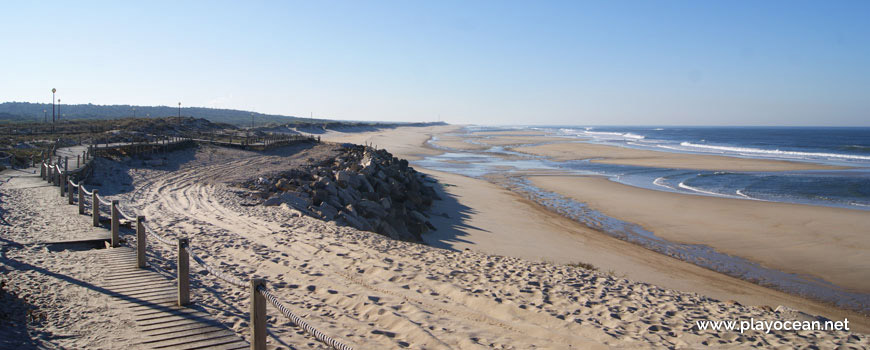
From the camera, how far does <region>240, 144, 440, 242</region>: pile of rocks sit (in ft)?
43.3

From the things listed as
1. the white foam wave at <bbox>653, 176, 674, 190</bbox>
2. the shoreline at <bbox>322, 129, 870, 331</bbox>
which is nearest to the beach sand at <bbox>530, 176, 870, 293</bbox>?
the shoreline at <bbox>322, 129, 870, 331</bbox>

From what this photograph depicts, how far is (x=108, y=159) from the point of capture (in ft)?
69.2

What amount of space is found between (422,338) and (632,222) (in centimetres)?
1434

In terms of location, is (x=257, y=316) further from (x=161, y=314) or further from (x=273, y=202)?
(x=273, y=202)

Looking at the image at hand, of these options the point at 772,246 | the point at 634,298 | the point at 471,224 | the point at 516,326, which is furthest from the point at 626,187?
the point at 516,326

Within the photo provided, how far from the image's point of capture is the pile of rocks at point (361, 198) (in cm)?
1320

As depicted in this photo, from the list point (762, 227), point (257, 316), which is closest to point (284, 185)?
point (257, 316)

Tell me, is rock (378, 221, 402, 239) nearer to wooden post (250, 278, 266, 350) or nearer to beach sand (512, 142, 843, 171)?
wooden post (250, 278, 266, 350)

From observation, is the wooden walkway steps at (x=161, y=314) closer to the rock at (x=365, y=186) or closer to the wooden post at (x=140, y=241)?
the wooden post at (x=140, y=241)

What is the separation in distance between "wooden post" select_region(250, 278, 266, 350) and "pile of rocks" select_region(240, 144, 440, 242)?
8.41 m

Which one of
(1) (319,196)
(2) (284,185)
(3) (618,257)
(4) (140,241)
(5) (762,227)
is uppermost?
(4) (140,241)

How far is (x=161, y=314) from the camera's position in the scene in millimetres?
5285

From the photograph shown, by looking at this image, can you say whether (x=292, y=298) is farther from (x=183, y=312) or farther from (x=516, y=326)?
(x=516, y=326)

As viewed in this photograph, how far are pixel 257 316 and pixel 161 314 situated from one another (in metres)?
2.07
